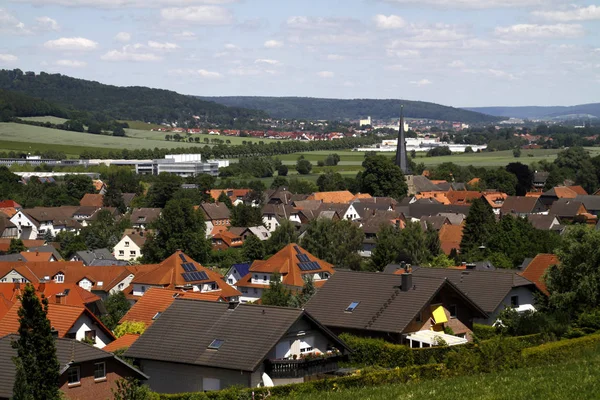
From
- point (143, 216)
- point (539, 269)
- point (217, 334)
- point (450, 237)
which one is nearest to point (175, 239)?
point (450, 237)

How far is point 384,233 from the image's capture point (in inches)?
2741

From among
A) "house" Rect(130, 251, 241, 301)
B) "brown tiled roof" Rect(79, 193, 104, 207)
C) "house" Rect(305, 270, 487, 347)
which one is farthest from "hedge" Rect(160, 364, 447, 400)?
"brown tiled roof" Rect(79, 193, 104, 207)

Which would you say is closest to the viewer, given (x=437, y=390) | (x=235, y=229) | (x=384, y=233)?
(x=437, y=390)

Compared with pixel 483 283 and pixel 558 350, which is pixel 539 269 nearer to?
pixel 483 283

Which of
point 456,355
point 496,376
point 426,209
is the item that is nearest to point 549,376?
point 496,376

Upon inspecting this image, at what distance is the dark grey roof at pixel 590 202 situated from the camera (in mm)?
105188

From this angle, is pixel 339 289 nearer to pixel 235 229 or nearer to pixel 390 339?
pixel 390 339

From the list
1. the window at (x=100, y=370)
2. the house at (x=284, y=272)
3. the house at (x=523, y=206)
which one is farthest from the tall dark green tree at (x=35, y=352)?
the house at (x=523, y=206)

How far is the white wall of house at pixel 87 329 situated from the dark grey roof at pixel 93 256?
42481 mm

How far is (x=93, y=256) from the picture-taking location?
78062 mm

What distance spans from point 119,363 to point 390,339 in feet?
26.6

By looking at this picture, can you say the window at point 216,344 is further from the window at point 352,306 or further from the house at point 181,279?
the house at point 181,279

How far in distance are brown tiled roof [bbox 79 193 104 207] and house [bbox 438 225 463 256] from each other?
56.8 meters

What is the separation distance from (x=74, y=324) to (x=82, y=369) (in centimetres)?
736
